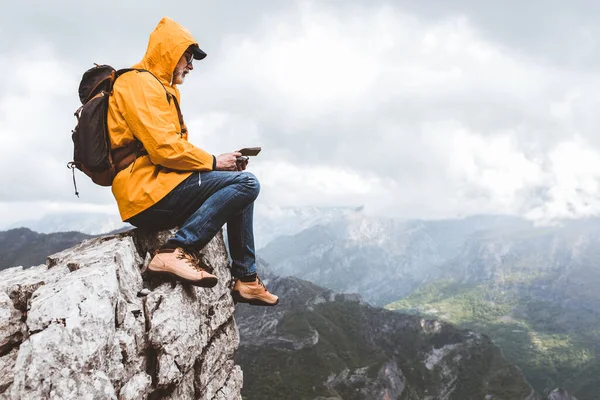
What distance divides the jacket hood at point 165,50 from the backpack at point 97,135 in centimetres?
→ 66

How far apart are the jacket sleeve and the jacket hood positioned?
74 centimetres

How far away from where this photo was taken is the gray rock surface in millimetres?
6144

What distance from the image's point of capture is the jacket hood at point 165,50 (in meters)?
9.11

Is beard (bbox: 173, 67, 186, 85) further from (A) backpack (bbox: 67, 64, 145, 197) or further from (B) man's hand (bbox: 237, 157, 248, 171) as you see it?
(B) man's hand (bbox: 237, 157, 248, 171)

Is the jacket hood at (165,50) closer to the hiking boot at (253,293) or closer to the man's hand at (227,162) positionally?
the man's hand at (227,162)

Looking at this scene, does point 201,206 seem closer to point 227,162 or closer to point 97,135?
point 227,162

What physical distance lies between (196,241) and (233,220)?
1.33 meters

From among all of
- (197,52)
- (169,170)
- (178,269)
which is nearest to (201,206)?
(169,170)

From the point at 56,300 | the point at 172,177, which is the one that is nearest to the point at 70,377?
the point at 56,300

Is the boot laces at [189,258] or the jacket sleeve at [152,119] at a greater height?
the jacket sleeve at [152,119]

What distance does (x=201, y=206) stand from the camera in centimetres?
909

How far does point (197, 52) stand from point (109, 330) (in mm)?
6719

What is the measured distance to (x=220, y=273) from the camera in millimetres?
11430

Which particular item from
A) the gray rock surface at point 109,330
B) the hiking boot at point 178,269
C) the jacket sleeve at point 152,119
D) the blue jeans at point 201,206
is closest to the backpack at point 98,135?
the jacket sleeve at point 152,119
